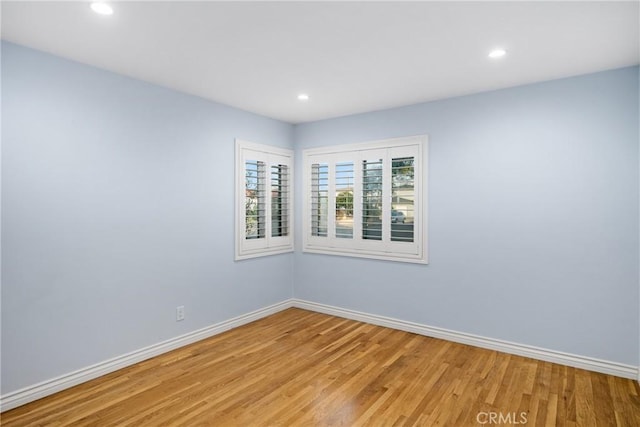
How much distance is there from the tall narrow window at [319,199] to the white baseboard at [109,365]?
137 centimetres

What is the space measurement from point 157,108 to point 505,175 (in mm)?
3455

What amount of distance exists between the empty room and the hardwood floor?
0.02 m

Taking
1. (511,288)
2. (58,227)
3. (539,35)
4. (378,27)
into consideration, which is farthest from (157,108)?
(511,288)

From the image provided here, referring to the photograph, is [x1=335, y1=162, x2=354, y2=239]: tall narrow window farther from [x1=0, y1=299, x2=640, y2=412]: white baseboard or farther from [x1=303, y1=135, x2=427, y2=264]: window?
[x1=0, y1=299, x2=640, y2=412]: white baseboard

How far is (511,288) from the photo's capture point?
341 cm

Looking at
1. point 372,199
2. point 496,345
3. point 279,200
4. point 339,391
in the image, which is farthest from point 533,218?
point 279,200

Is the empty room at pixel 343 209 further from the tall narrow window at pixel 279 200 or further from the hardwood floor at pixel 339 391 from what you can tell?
the tall narrow window at pixel 279 200

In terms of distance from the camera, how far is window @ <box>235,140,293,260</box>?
13.8ft

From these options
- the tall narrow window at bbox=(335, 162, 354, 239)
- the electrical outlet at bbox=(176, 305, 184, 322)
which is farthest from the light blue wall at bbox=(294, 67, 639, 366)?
the electrical outlet at bbox=(176, 305, 184, 322)

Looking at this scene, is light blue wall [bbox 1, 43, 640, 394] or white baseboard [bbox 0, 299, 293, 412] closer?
white baseboard [bbox 0, 299, 293, 412]

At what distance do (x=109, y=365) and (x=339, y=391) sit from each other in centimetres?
197

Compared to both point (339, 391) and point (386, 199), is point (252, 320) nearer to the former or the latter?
point (339, 391)

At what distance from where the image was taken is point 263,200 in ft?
14.8

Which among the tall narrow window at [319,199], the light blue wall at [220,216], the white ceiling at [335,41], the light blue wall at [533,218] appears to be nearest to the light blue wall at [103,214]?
the light blue wall at [220,216]
